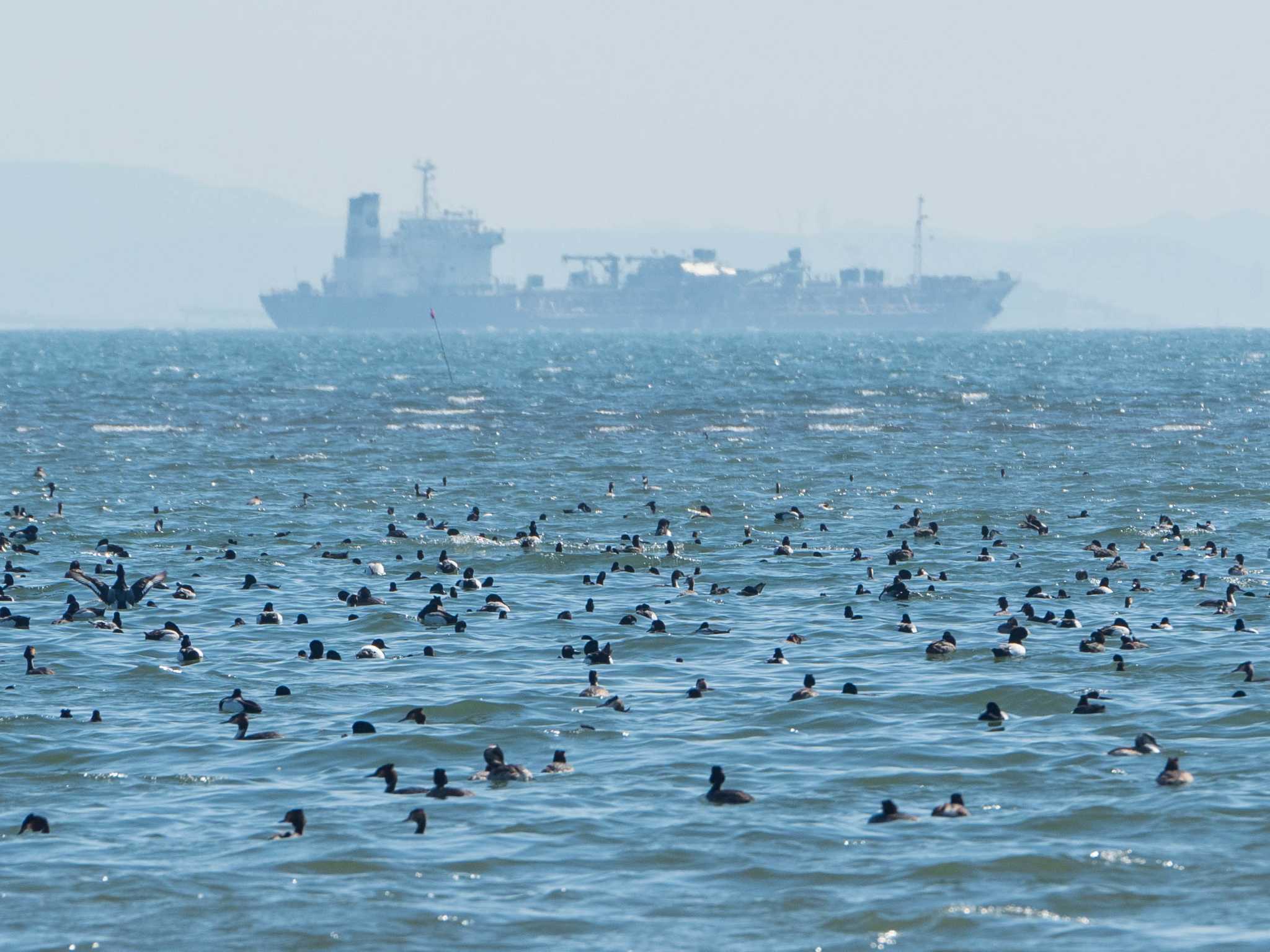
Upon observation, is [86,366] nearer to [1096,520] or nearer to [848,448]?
[848,448]

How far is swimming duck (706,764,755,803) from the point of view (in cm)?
1755

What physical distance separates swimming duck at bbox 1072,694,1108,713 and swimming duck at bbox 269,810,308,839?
917 cm

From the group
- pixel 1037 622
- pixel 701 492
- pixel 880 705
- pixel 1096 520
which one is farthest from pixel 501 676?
pixel 701 492

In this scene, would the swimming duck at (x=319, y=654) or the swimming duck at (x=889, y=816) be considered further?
the swimming duck at (x=319, y=654)

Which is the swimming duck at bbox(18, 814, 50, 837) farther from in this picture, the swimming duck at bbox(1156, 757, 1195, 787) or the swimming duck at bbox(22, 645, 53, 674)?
the swimming duck at bbox(1156, 757, 1195, 787)

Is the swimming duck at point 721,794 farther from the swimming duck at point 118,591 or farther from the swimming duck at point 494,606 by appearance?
the swimming duck at point 118,591

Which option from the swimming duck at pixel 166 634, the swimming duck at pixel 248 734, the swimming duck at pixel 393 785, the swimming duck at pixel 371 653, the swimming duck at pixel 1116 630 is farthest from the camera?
the swimming duck at pixel 166 634

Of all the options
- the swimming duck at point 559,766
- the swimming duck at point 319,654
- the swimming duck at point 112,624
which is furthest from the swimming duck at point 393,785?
the swimming duck at point 112,624

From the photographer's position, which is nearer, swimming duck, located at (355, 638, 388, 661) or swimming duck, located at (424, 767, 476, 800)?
swimming duck, located at (424, 767, 476, 800)

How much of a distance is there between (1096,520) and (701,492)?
10438 mm

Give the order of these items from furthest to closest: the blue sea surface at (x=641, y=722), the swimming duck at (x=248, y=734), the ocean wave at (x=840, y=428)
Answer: the ocean wave at (x=840, y=428) → the swimming duck at (x=248, y=734) → the blue sea surface at (x=641, y=722)

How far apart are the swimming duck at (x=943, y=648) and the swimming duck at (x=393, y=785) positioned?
8.77m

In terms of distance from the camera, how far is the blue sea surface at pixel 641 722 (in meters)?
15.0

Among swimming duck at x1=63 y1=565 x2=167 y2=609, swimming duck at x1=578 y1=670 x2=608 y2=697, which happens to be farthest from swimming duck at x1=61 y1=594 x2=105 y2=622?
swimming duck at x1=578 y1=670 x2=608 y2=697
